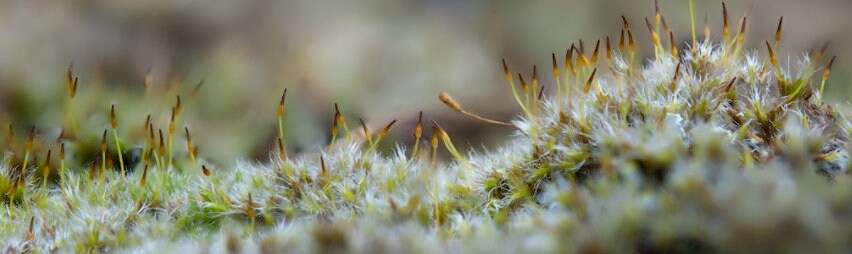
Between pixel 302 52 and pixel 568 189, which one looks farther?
pixel 302 52

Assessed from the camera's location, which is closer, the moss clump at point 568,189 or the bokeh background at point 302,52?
the moss clump at point 568,189

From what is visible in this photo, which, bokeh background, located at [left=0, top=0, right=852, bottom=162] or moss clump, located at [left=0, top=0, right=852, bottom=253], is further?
bokeh background, located at [left=0, top=0, right=852, bottom=162]

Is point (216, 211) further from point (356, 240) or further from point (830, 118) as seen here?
point (830, 118)

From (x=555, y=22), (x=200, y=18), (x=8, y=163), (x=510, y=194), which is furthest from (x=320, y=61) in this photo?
(x=510, y=194)
